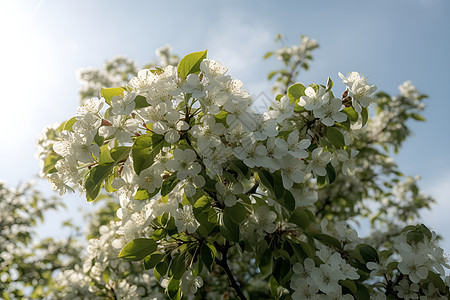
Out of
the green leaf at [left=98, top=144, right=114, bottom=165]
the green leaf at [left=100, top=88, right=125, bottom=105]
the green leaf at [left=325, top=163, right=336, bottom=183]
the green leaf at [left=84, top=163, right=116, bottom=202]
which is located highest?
the green leaf at [left=100, top=88, right=125, bottom=105]

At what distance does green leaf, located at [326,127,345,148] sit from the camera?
178 cm

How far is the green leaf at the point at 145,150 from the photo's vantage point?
1597 mm

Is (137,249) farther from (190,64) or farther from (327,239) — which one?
(327,239)

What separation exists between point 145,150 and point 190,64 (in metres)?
0.42

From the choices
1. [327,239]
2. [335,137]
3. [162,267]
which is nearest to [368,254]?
[327,239]

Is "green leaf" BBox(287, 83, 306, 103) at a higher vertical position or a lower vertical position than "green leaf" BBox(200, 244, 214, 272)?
higher

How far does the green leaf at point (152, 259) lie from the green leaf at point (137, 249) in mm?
48

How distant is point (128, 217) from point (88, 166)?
1.13 ft

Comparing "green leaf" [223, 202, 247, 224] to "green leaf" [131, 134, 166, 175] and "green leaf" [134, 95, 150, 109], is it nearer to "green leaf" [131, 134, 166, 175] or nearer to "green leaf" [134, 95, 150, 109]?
"green leaf" [131, 134, 166, 175]

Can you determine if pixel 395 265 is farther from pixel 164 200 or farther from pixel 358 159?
pixel 358 159

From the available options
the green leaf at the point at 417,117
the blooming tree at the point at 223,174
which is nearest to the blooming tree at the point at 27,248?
the blooming tree at the point at 223,174

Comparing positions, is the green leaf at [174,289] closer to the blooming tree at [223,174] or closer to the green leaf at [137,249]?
the blooming tree at [223,174]

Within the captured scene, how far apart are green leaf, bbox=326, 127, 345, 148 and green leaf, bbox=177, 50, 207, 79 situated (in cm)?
65

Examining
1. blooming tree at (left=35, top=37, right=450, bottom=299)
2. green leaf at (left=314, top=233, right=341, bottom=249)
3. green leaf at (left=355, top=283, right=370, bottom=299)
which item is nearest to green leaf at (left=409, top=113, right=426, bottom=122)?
blooming tree at (left=35, top=37, right=450, bottom=299)
